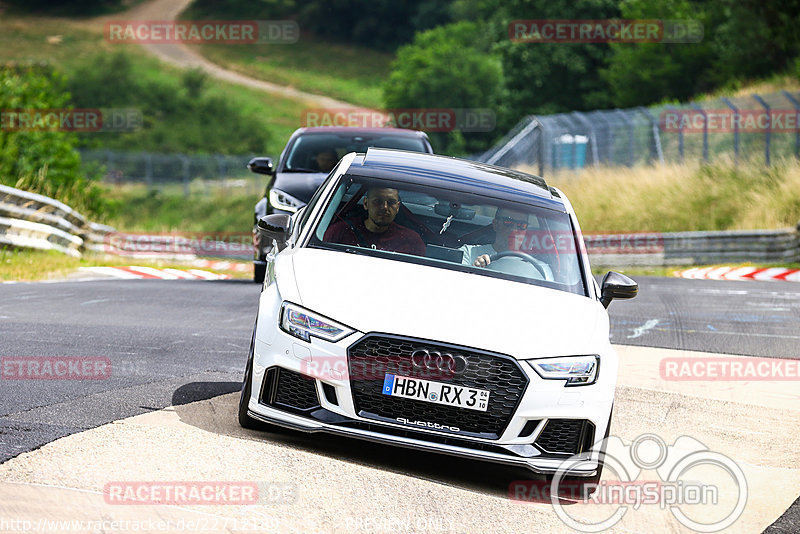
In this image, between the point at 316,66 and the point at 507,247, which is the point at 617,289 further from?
the point at 316,66

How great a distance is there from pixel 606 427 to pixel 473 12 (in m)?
106

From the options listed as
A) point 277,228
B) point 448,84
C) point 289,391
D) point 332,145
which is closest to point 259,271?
point 332,145

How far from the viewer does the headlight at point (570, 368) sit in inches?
246

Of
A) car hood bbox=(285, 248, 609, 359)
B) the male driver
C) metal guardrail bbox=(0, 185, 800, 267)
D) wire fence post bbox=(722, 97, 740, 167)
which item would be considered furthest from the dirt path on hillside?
car hood bbox=(285, 248, 609, 359)

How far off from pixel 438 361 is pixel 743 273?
17.1 m

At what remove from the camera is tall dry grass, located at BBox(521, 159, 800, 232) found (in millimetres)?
26250

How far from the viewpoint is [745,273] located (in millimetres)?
22172

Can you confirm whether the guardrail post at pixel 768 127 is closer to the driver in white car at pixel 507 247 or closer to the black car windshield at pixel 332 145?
the black car windshield at pixel 332 145

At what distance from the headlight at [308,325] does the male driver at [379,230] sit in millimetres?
1022

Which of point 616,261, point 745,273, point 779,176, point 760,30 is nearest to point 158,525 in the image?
point 745,273

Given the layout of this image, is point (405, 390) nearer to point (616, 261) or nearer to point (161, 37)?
point (616, 261)

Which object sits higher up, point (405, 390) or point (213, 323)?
point (405, 390)

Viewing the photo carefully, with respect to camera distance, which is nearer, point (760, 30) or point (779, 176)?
point (779, 176)

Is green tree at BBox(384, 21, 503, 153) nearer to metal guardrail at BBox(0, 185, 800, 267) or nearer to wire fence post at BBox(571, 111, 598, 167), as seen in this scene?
wire fence post at BBox(571, 111, 598, 167)
